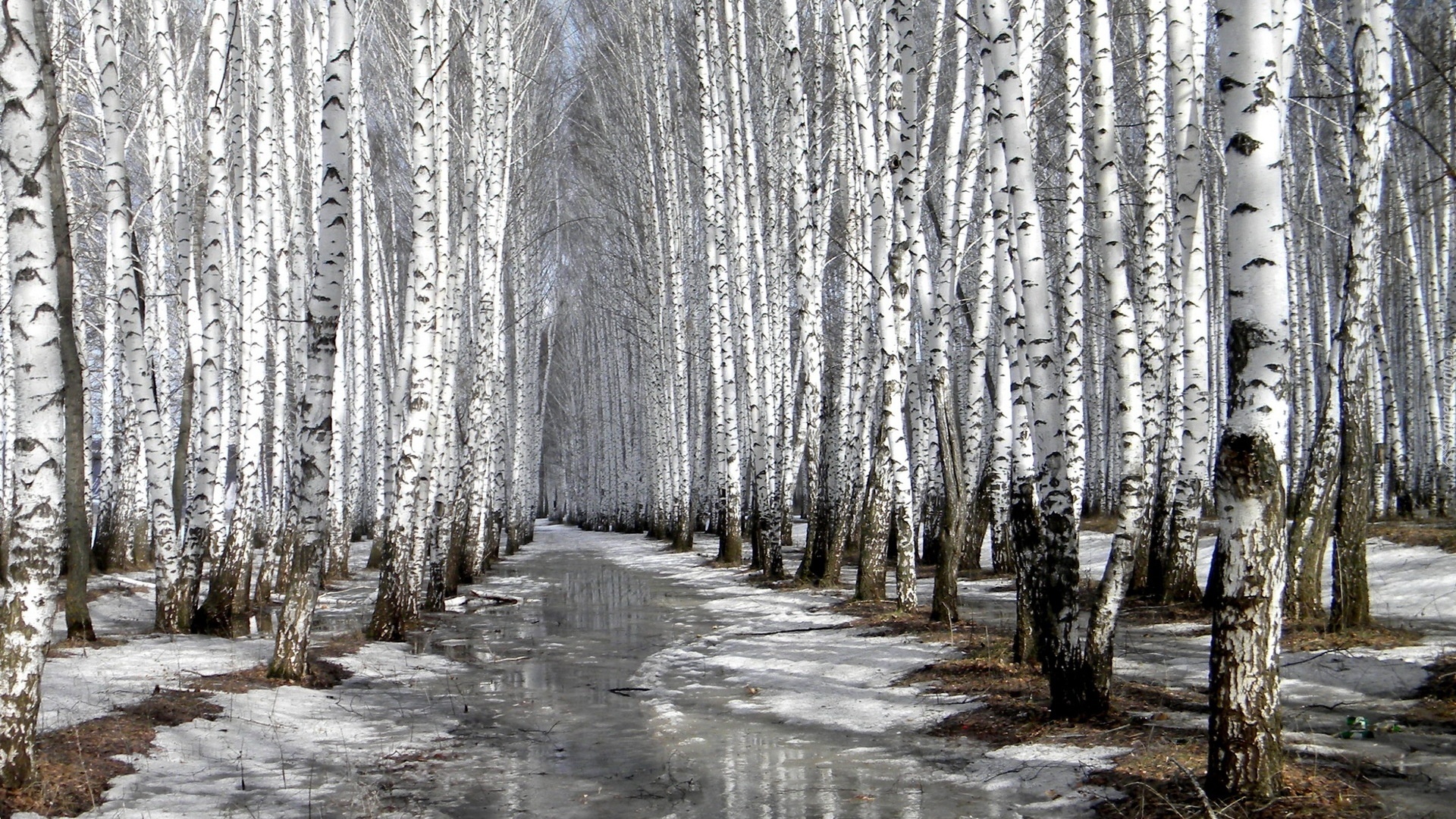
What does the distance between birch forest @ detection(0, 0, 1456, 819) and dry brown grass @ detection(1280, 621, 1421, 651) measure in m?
0.06

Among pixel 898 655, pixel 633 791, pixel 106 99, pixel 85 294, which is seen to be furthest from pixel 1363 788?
pixel 85 294

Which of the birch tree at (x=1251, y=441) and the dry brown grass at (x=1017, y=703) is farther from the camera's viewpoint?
the dry brown grass at (x=1017, y=703)

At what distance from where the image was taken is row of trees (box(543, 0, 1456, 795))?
4375mm

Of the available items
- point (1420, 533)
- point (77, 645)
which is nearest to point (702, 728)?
point (77, 645)

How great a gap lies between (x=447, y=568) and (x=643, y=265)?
1460cm

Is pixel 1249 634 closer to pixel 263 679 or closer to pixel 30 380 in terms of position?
pixel 30 380

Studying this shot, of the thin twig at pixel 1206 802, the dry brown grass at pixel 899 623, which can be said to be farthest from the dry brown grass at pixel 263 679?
the thin twig at pixel 1206 802

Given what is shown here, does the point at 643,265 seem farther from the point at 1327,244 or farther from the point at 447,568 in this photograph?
the point at 1327,244

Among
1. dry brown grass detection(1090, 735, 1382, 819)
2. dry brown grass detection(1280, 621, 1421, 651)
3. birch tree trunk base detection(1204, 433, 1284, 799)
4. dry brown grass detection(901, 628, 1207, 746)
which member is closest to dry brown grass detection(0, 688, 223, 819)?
dry brown grass detection(901, 628, 1207, 746)

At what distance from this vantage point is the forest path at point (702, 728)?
5035 mm

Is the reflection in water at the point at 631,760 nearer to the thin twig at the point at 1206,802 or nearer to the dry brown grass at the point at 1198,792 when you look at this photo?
the dry brown grass at the point at 1198,792

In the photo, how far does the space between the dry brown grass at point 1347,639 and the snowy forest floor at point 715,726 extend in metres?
0.10

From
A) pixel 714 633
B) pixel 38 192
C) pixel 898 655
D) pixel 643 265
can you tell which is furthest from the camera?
pixel 643 265

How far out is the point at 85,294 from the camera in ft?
64.3
